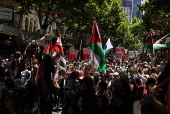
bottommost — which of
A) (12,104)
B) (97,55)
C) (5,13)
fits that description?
(12,104)

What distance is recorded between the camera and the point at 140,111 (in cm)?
740

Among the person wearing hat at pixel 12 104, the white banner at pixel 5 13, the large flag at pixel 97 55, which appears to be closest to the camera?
the person wearing hat at pixel 12 104

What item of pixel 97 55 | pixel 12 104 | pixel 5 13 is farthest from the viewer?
pixel 5 13

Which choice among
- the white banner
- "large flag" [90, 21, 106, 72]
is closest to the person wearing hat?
"large flag" [90, 21, 106, 72]

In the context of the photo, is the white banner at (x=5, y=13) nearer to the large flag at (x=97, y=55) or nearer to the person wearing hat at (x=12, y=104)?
the large flag at (x=97, y=55)

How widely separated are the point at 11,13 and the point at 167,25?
45.7 ft

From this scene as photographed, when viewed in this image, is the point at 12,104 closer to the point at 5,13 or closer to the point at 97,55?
the point at 97,55


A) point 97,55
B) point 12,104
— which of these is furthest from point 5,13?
point 12,104

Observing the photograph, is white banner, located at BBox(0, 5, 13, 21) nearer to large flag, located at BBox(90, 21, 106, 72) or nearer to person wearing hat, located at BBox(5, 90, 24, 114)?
large flag, located at BBox(90, 21, 106, 72)

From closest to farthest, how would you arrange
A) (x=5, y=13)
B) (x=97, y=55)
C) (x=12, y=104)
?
(x=12, y=104), (x=97, y=55), (x=5, y=13)

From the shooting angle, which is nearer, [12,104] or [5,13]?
[12,104]

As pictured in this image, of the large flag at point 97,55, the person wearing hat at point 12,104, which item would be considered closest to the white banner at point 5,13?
the large flag at point 97,55

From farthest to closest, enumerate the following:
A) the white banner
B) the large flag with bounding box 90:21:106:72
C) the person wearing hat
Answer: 1. the white banner
2. the large flag with bounding box 90:21:106:72
3. the person wearing hat

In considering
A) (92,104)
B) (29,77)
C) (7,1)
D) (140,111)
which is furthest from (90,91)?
(7,1)
